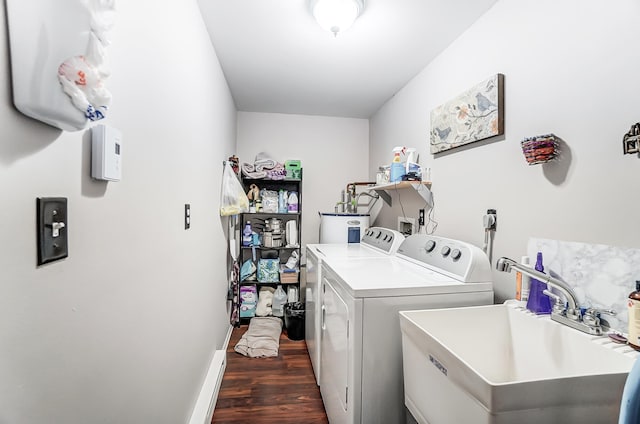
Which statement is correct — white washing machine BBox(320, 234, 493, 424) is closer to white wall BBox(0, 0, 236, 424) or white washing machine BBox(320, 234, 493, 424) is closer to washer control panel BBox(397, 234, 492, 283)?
washer control panel BBox(397, 234, 492, 283)

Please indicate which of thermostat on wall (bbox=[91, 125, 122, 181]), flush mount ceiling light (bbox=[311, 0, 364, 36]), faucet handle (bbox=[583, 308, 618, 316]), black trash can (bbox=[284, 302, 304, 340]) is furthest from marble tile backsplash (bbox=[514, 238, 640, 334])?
black trash can (bbox=[284, 302, 304, 340])

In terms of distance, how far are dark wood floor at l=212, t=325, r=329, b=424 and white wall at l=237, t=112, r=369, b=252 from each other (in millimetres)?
1488

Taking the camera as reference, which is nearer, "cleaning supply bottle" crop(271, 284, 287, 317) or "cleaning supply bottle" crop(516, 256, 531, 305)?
"cleaning supply bottle" crop(516, 256, 531, 305)

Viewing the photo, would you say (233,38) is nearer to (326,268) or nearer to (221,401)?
(326,268)

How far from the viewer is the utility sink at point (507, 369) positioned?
29.3 inches

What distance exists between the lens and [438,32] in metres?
1.88

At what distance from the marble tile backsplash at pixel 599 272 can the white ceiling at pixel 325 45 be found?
134 centimetres

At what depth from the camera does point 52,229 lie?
1.93 feet

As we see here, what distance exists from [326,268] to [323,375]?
2.29 ft

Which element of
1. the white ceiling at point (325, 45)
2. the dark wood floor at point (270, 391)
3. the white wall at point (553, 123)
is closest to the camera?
the white wall at point (553, 123)

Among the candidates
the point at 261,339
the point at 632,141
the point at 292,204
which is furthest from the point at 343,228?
the point at 632,141

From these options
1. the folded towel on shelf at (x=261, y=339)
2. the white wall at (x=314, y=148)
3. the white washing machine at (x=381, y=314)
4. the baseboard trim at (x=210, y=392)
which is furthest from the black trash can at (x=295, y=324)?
the white washing machine at (x=381, y=314)

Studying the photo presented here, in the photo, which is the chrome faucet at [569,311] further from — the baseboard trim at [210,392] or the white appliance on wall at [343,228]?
the white appliance on wall at [343,228]

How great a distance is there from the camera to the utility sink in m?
0.74
